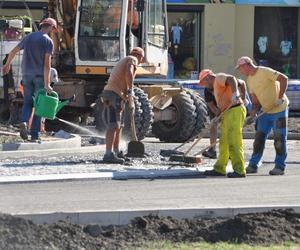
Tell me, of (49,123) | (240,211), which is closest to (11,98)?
(49,123)

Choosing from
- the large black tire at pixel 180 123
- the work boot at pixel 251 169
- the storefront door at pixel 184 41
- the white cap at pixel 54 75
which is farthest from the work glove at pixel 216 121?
the storefront door at pixel 184 41

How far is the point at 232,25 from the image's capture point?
109ft

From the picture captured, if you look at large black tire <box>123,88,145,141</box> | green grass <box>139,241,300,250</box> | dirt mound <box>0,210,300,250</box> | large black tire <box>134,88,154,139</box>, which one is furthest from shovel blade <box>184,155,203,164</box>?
green grass <box>139,241,300,250</box>

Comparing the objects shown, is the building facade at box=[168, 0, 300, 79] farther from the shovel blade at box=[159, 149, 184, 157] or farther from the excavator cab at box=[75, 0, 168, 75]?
the shovel blade at box=[159, 149, 184, 157]

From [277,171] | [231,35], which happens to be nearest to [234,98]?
[277,171]

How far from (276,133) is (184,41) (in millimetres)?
21222

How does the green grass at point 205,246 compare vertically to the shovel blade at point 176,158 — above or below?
above

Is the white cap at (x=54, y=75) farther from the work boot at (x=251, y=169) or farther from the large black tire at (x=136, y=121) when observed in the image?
the work boot at (x=251, y=169)

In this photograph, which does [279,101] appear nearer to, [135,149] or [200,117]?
[135,149]

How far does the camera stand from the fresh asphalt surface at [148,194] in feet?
32.2

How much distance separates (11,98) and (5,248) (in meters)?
12.4

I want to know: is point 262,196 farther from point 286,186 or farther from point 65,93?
point 65,93

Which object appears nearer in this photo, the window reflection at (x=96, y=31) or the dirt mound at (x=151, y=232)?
the dirt mound at (x=151, y=232)

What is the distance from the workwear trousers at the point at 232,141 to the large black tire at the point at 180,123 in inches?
232
